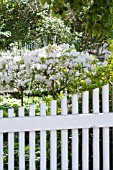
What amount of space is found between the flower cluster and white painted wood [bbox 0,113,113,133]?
110 inches

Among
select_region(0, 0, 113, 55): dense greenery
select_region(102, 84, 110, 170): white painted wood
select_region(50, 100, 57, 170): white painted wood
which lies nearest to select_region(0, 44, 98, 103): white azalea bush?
select_region(102, 84, 110, 170): white painted wood

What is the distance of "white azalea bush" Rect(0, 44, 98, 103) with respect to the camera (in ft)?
22.5

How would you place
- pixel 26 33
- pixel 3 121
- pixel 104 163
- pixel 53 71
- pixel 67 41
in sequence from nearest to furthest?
pixel 3 121 → pixel 104 163 → pixel 53 71 → pixel 67 41 → pixel 26 33

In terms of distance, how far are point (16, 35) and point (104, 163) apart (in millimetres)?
11161

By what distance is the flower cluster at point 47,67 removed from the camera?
6.85 meters

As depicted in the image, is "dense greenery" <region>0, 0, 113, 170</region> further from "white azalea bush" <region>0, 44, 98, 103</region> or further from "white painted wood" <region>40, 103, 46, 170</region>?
"white painted wood" <region>40, 103, 46, 170</region>

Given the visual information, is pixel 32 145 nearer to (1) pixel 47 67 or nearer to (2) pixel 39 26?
(1) pixel 47 67

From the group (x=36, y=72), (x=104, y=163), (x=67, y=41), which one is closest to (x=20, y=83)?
(x=36, y=72)

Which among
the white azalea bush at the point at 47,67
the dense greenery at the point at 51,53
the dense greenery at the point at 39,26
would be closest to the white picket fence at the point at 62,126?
the dense greenery at the point at 51,53

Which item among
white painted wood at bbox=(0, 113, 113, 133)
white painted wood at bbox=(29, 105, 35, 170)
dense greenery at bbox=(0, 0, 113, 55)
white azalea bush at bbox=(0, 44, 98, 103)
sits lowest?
white painted wood at bbox=(29, 105, 35, 170)

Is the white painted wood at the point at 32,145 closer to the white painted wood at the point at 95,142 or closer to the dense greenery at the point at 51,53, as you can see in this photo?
the white painted wood at the point at 95,142

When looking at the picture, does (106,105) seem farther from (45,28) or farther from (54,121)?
(45,28)

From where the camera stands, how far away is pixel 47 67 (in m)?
6.91

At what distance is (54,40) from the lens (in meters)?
14.3
